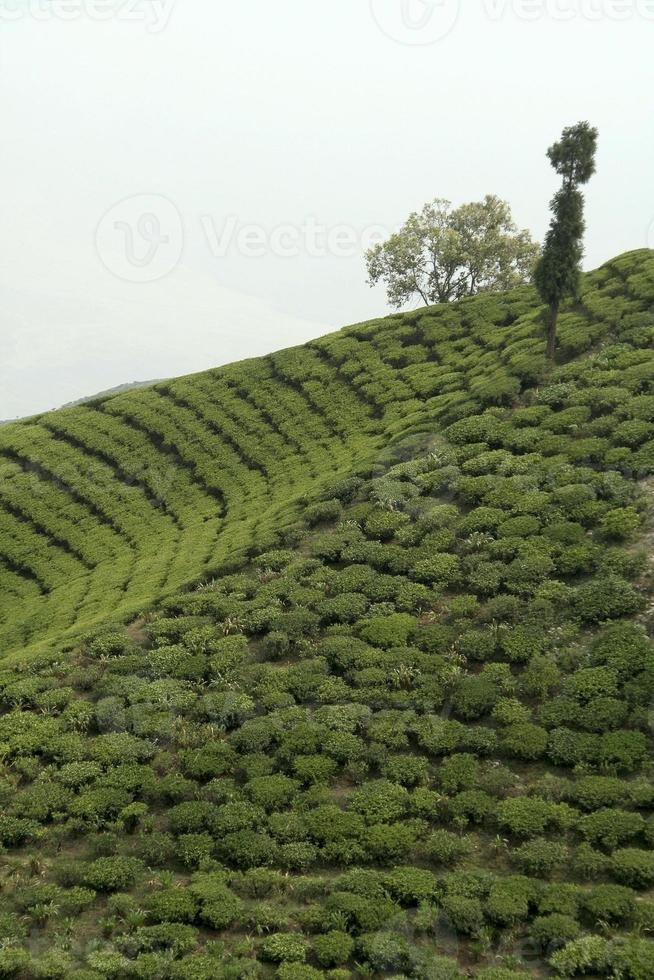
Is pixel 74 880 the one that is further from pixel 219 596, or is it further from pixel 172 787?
pixel 219 596

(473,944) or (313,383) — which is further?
(313,383)

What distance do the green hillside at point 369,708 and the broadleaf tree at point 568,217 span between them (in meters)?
2.38

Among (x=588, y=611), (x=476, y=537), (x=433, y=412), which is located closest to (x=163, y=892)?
(x=588, y=611)

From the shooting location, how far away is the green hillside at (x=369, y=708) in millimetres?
12335

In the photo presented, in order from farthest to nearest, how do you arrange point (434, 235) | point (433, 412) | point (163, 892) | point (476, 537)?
point (434, 235) < point (433, 412) < point (476, 537) < point (163, 892)

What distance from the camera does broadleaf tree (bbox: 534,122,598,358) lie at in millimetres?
29844

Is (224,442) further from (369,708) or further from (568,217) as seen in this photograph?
(369,708)

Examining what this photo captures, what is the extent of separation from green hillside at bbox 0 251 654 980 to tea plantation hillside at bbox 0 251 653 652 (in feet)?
1.02

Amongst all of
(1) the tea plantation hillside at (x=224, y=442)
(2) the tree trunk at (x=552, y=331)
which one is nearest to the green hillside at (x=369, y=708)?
(1) the tea plantation hillside at (x=224, y=442)

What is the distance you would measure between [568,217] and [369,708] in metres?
20.9

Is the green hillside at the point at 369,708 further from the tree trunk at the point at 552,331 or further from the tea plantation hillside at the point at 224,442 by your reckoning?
the tree trunk at the point at 552,331

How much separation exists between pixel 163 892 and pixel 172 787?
2555 mm

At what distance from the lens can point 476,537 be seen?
2183 cm

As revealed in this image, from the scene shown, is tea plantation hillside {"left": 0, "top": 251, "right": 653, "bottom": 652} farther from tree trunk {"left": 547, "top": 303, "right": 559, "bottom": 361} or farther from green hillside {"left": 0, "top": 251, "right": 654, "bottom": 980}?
tree trunk {"left": 547, "top": 303, "right": 559, "bottom": 361}
